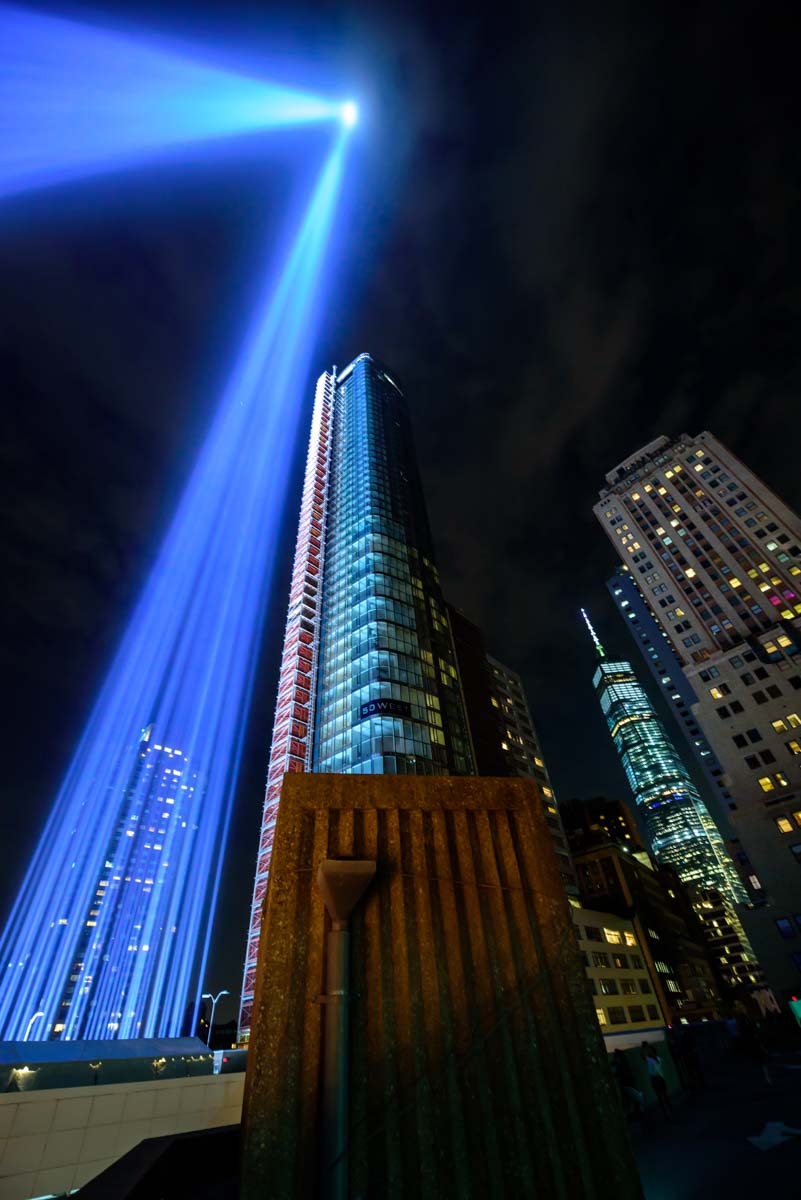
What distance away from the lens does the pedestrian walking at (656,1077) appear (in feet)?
44.9

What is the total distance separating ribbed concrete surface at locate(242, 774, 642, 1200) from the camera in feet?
18.2

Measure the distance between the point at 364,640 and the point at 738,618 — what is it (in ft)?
164

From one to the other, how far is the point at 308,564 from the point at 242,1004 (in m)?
54.8

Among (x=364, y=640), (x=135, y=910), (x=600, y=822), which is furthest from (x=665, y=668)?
(x=135, y=910)

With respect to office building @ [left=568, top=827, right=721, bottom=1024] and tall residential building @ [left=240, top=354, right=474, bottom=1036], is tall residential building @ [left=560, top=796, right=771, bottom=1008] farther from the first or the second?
tall residential building @ [left=240, top=354, right=474, bottom=1036]

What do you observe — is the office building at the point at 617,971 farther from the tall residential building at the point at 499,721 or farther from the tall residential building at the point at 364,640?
the tall residential building at the point at 364,640

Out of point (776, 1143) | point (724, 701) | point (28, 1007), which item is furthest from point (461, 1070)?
point (28, 1007)

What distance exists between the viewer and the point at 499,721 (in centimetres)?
9206

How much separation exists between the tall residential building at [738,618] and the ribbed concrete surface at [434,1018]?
→ 5990 centimetres

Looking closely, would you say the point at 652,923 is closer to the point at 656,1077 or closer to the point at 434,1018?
the point at 656,1077

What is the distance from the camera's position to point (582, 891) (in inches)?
3307

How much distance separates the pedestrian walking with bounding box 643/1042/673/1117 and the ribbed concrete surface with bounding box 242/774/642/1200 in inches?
442

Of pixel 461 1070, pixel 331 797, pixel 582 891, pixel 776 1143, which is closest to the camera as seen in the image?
pixel 461 1070

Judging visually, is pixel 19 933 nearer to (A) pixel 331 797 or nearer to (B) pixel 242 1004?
(B) pixel 242 1004
